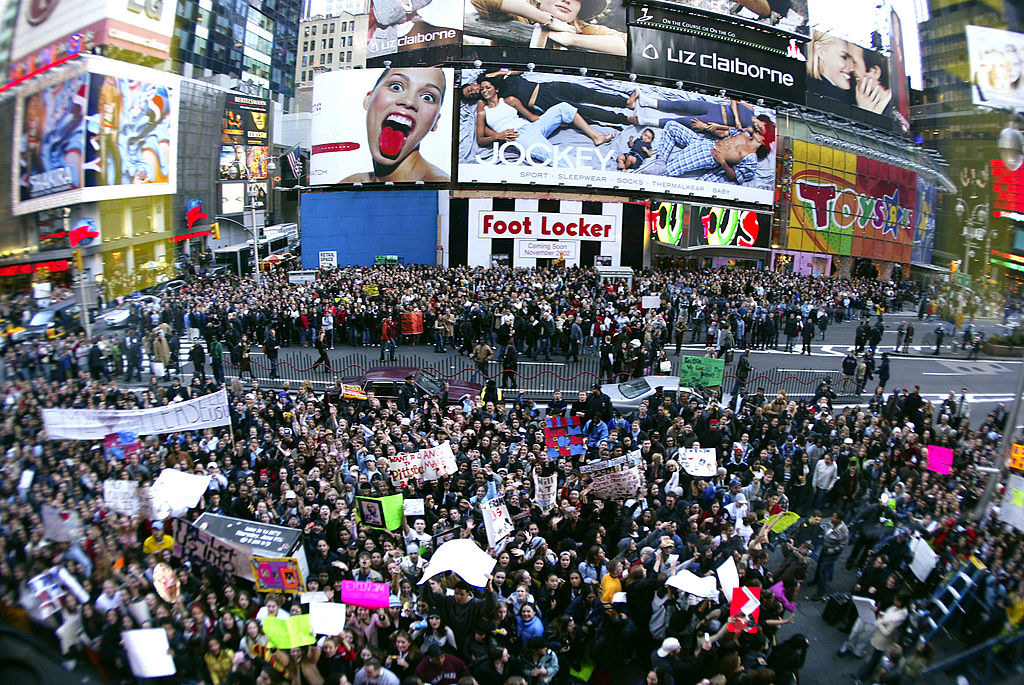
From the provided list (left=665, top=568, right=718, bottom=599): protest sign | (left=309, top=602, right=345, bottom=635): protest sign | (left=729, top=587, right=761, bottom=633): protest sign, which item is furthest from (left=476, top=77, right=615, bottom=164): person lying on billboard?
(left=309, top=602, right=345, bottom=635): protest sign

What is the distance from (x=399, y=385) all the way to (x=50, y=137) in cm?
1034

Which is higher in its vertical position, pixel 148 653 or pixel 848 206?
pixel 848 206

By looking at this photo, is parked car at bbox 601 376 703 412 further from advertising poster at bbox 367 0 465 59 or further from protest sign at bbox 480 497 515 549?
advertising poster at bbox 367 0 465 59

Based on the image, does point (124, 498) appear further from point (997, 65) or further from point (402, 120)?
point (402, 120)

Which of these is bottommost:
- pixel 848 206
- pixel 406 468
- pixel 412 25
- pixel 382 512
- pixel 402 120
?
pixel 382 512

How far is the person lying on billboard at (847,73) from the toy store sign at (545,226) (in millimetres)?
21889

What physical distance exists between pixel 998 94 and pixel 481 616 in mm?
6568

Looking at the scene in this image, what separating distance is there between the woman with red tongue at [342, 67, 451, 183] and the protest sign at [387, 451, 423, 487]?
34537mm

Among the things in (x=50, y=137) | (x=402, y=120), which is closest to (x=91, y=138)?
(x=50, y=137)

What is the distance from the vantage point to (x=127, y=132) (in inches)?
395

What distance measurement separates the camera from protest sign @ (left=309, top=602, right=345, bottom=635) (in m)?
6.69

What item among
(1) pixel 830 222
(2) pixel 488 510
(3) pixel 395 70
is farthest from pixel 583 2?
(2) pixel 488 510

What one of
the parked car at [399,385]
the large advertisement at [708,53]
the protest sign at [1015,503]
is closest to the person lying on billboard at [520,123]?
the large advertisement at [708,53]

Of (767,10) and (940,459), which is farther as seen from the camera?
(767,10)
